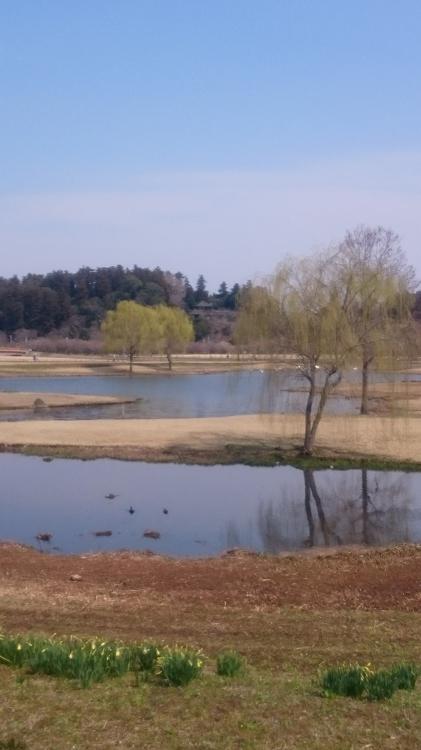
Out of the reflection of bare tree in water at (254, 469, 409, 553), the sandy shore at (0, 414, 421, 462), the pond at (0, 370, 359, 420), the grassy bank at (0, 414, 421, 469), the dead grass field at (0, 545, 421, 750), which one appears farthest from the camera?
the sandy shore at (0, 414, 421, 462)

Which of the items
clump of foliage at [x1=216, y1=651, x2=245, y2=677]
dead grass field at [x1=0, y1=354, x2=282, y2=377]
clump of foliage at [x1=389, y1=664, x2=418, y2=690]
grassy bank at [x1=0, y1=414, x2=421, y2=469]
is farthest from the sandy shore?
dead grass field at [x1=0, y1=354, x2=282, y2=377]

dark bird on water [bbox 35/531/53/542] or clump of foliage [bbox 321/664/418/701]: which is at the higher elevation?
clump of foliage [bbox 321/664/418/701]

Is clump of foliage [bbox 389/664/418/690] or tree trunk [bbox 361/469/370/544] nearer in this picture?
clump of foliage [bbox 389/664/418/690]

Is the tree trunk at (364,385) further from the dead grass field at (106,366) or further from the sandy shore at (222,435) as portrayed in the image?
the dead grass field at (106,366)

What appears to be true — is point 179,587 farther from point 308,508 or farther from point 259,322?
point 259,322

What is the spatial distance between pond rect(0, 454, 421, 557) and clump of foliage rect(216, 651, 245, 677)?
410 inches

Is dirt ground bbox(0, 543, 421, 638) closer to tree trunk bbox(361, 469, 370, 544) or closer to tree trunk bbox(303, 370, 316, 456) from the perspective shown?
tree trunk bbox(361, 469, 370, 544)

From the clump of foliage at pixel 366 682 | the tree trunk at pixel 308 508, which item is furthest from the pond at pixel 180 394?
the clump of foliage at pixel 366 682

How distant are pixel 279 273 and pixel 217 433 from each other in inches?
334

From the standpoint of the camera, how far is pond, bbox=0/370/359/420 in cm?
3189

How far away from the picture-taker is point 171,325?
3888 inches

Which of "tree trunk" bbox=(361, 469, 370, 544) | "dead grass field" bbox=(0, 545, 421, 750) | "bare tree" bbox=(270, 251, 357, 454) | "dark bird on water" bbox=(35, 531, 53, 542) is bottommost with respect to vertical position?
"tree trunk" bbox=(361, 469, 370, 544)

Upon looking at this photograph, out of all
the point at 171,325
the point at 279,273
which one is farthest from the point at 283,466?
the point at 171,325

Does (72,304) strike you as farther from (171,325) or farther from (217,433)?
(217,433)
